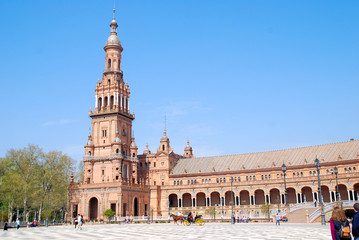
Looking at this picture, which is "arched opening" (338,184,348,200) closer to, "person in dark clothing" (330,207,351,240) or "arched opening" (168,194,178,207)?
"arched opening" (168,194,178,207)

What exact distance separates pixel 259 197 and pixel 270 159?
9.38 m

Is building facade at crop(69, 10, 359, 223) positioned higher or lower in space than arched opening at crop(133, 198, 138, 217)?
higher

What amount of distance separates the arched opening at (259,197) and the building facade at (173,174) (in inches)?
9.1

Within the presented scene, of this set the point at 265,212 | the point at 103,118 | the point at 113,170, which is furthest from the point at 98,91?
the point at 265,212

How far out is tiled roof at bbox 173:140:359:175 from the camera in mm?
81375

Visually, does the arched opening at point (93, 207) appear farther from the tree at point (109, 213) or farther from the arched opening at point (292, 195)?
the arched opening at point (292, 195)

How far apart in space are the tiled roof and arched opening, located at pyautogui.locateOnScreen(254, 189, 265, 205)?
5691mm

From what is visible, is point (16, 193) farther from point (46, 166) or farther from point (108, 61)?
point (108, 61)

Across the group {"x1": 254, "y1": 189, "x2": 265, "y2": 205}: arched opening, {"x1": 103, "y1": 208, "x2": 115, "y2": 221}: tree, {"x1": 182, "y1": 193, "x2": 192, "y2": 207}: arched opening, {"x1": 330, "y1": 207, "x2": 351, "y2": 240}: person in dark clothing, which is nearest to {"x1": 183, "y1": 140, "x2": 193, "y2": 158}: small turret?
{"x1": 182, "y1": 193, "x2": 192, "y2": 207}: arched opening

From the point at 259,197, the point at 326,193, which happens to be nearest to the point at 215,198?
the point at 259,197

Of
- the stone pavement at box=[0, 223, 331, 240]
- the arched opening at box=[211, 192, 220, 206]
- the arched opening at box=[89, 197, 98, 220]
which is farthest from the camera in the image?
the arched opening at box=[211, 192, 220, 206]

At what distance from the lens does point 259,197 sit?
88.8m

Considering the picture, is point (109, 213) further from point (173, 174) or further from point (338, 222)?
point (338, 222)

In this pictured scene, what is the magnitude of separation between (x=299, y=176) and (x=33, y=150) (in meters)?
57.5
